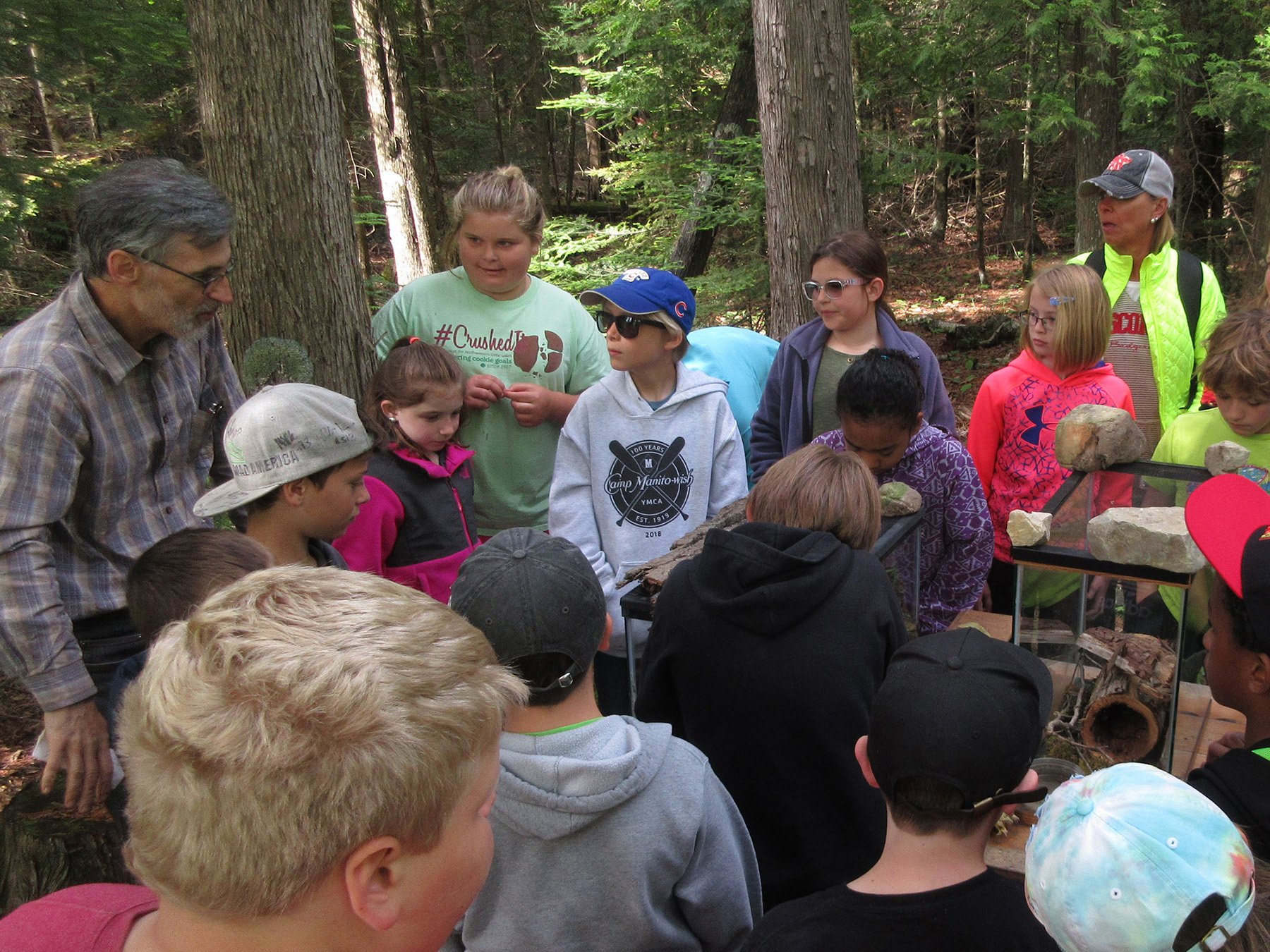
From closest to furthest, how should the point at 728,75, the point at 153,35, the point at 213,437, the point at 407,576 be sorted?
1. the point at 213,437
2. the point at 407,576
3. the point at 153,35
4. the point at 728,75

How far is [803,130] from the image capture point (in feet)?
18.4

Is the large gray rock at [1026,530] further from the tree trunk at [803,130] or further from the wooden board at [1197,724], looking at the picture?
the tree trunk at [803,130]

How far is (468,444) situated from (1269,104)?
7.54m

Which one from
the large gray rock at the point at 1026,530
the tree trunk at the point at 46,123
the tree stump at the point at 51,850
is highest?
the tree trunk at the point at 46,123

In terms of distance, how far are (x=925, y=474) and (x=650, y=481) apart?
0.94 meters

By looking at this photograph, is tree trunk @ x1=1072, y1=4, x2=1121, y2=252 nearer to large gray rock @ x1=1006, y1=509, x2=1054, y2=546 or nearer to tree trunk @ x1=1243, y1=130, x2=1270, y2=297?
tree trunk @ x1=1243, y1=130, x2=1270, y2=297

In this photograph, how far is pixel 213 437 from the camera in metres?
2.85

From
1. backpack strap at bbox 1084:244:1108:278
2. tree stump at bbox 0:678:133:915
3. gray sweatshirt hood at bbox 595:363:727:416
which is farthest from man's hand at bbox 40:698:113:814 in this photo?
backpack strap at bbox 1084:244:1108:278

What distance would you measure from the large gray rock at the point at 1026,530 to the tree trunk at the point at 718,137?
6587 millimetres

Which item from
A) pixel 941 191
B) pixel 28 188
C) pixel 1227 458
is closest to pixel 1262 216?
pixel 1227 458

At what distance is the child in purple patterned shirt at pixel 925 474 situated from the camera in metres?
2.91

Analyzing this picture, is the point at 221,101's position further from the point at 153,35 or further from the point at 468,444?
the point at 468,444

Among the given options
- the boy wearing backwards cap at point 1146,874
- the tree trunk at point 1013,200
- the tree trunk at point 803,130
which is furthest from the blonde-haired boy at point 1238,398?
the tree trunk at point 1013,200

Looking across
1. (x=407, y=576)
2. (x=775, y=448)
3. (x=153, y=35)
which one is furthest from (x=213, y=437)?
(x=153, y=35)
